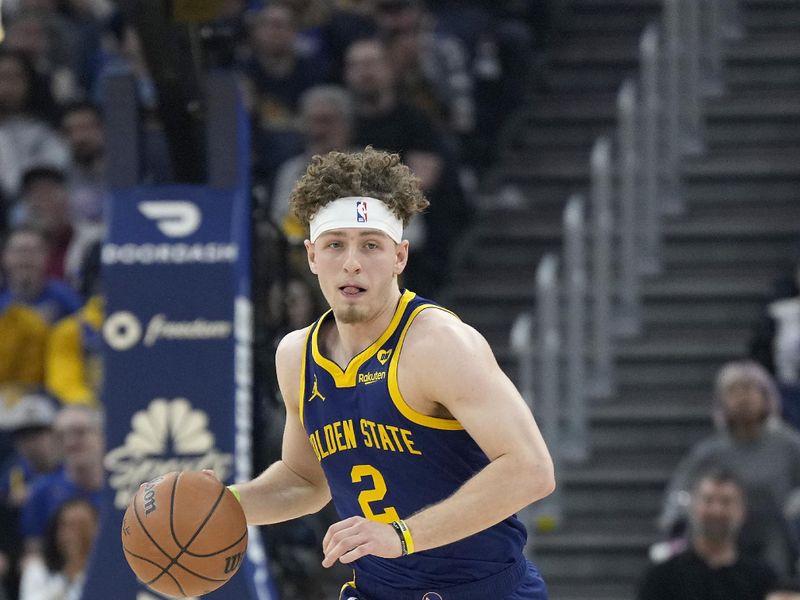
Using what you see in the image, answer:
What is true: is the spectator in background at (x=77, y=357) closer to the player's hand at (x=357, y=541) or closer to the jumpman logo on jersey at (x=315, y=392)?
the jumpman logo on jersey at (x=315, y=392)

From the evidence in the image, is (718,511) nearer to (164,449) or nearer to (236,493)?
(164,449)

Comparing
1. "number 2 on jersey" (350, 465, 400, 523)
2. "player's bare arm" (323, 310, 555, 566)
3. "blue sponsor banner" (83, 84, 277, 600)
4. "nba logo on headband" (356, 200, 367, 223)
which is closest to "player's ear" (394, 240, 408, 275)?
"nba logo on headband" (356, 200, 367, 223)

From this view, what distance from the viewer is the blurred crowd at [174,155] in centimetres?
848

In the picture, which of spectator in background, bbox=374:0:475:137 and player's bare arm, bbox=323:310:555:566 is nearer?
player's bare arm, bbox=323:310:555:566

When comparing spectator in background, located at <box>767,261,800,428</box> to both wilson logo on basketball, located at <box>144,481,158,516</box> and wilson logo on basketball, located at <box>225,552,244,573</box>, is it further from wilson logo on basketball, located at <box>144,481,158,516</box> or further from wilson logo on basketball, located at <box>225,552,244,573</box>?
wilson logo on basketball, located at <box>144,481,158,516</box>

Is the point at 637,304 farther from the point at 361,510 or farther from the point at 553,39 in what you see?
the point at 361,510

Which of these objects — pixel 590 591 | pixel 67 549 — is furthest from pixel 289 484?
pixel 590 591

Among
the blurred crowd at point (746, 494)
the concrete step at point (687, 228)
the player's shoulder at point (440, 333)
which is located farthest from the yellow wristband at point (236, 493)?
the concrete step at point (687, 228)

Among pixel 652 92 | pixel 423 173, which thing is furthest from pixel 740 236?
pixel 423 173

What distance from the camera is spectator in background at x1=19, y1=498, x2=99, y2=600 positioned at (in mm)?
8484

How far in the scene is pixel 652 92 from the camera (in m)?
10.4

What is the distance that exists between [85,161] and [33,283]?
1211mm

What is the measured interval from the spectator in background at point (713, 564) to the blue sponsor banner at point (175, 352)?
1.84 m

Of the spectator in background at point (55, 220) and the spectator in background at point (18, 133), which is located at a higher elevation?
the spectator in background at point (18, 133)
